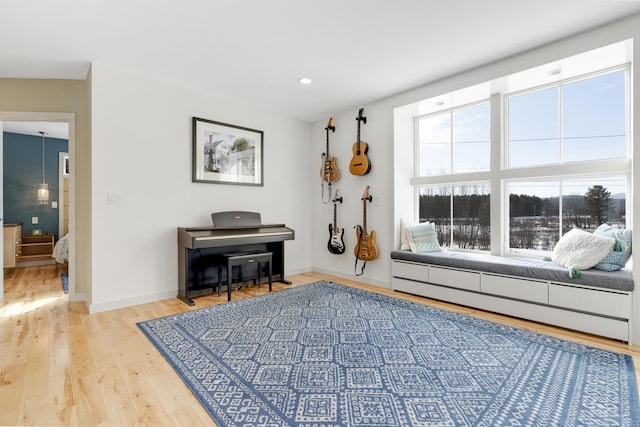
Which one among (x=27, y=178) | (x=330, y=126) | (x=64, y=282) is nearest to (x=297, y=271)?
(x=330, y=126)

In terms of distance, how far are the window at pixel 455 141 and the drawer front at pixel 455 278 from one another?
1285mm

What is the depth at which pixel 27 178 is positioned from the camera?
6.00m

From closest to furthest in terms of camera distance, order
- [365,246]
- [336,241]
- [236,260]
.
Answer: [236,260] → [365,246] → [336,241]

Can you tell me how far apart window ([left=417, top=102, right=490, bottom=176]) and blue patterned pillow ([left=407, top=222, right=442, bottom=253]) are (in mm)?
778

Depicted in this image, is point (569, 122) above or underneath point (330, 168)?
above

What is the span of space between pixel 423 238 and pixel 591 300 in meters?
1.69

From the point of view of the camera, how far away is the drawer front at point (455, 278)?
129 inches

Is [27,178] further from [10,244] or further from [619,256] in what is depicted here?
[619,256]

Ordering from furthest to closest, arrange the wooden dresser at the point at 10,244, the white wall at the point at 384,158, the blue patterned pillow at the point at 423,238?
the wooden dresser at the point at 10,244 < the blue patterned pillow at the point at 423,238 < the white wall at the point at 384,158

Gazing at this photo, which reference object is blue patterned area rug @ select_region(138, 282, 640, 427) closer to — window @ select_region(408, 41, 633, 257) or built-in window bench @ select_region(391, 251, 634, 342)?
built-in window bench @ select_region(391, 251, 634, 342)

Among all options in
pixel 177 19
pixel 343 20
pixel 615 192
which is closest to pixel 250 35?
pixel 177 19

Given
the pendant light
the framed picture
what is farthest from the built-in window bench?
the pendant light

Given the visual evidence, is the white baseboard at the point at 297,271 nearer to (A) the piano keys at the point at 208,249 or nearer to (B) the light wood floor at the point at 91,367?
(A) the piano keys at the point at 208,249

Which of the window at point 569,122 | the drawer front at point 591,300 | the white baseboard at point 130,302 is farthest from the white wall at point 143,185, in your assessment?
the drawer front at point 591,300
